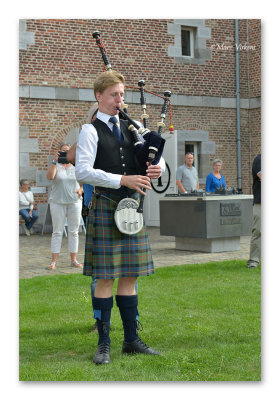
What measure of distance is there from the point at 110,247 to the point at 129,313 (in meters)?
0.48

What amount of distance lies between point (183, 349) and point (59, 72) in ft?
20.1

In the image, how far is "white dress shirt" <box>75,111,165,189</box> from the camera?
134 inches

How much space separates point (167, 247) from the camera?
10320 millimetres

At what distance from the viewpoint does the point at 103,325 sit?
3742mm

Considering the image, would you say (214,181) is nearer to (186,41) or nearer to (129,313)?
(186,41)

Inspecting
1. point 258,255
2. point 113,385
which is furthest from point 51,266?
point 113,385

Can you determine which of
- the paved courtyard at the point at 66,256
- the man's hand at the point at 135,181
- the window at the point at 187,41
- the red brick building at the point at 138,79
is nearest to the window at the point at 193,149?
the red brick building at the point at 138,79

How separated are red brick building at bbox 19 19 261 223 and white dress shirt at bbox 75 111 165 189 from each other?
1554 millimetres

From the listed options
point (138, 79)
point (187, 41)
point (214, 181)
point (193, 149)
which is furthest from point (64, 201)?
point (193, 149)

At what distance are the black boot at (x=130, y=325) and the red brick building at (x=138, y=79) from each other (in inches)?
85.3

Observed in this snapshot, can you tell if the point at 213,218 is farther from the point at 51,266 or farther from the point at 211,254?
the point at 51,266

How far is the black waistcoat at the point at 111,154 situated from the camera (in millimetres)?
3555

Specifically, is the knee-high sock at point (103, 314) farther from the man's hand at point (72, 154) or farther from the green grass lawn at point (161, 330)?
the man's hand at point (72, 154)

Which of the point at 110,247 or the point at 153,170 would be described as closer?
the point at 153,170
